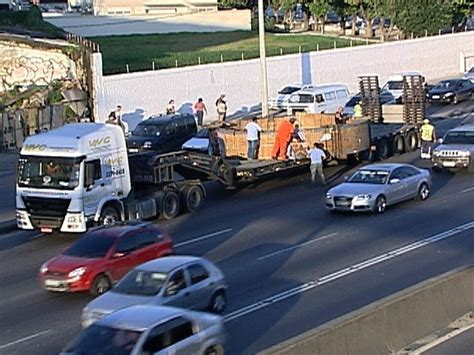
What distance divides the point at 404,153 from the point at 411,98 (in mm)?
4069

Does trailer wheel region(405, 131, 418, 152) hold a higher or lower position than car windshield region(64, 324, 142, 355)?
lower

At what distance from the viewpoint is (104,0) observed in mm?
96812

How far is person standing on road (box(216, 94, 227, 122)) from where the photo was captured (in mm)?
50875

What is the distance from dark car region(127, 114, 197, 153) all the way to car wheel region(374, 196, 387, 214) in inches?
402

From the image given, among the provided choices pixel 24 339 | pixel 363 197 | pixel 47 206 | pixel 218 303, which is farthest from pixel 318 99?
pixel 24 339

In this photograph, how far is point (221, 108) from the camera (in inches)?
1999

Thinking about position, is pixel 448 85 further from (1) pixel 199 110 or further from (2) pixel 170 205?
(2) pixel 170 205

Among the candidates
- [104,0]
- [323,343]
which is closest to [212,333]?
[323,343]

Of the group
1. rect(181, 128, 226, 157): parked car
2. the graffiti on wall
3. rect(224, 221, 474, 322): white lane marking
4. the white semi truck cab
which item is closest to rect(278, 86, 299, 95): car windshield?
the graffiti on wall

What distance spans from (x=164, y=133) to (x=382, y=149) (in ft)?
24.7

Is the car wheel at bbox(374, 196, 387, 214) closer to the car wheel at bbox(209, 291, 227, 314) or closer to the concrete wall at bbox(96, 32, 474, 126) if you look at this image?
the car wheel at bbox(209, 291, 227, 314)

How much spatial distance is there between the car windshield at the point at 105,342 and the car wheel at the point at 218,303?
4299mm

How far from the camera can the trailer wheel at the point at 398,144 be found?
4069 cm

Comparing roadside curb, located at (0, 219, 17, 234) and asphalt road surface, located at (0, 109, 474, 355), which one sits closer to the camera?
asphalt road surface, located at (0, 109, 474, 355)
